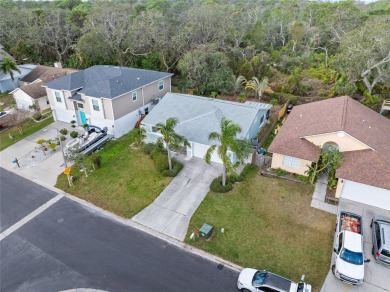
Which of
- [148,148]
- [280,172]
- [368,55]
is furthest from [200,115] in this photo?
[368,55]

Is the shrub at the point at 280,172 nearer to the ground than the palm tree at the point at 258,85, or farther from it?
nearer to the ground

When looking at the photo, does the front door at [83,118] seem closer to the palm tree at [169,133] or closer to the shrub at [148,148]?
the shrub at [148,148]

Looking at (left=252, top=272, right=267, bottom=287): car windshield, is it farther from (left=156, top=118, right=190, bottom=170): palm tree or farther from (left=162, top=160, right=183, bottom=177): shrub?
(left=156, top=118, right=190, bottom=170): palm tree

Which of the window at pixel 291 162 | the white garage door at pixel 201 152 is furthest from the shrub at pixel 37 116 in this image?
the window at pixel 291 162

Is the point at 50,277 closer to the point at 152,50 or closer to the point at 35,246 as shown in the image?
the point at 35,246

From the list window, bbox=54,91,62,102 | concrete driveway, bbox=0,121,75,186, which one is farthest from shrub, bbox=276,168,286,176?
window, bbox=54,91,62,102

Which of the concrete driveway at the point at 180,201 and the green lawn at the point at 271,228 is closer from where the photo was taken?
the green lawn at the point at 271,228

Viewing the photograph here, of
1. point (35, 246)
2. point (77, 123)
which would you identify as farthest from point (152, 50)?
point (35, 246)
